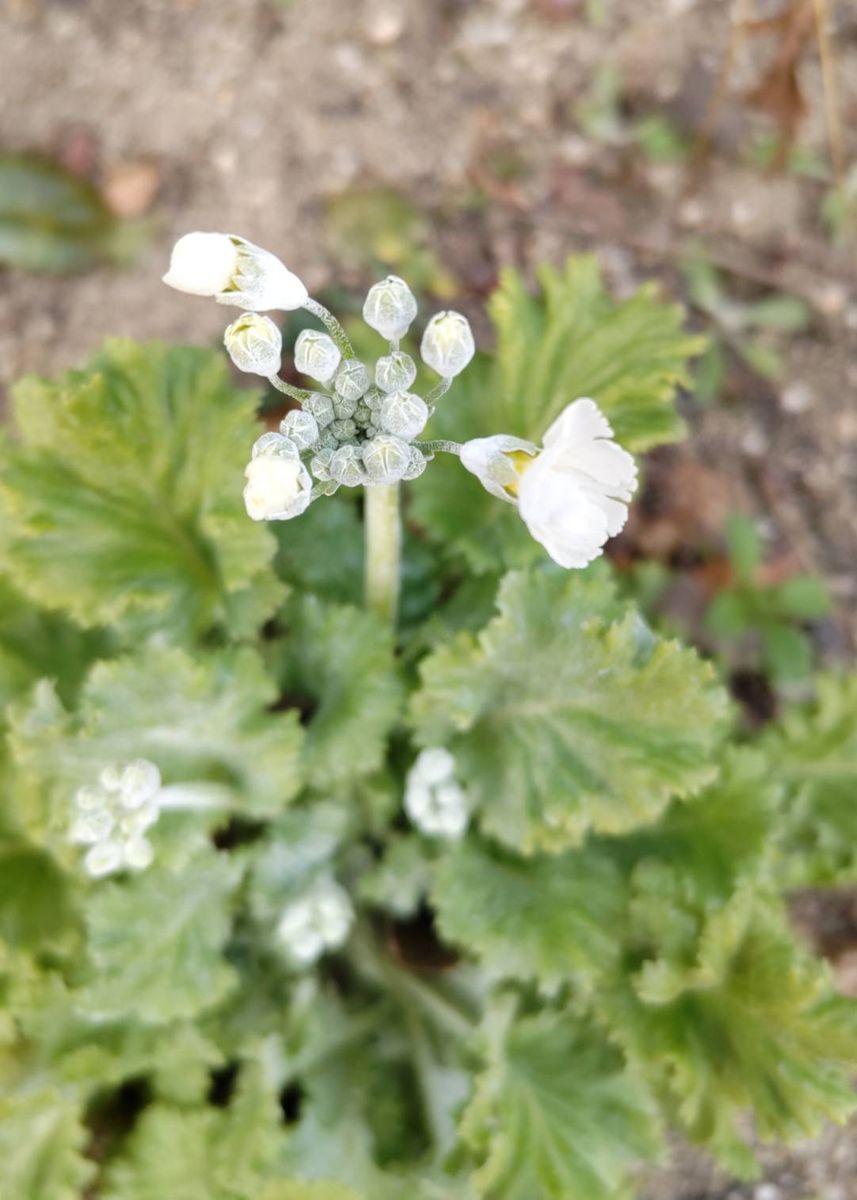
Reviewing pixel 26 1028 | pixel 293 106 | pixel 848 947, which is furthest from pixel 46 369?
pixel 848 947

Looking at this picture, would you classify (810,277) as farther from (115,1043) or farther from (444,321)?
(115,1043)

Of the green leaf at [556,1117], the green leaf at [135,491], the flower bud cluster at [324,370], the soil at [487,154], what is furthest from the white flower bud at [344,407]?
the soil at [487,154]

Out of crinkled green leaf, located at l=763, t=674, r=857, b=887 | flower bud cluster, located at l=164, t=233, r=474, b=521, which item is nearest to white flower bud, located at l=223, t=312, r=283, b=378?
flower bud cluster, located at l=164, t=233, r=474, b=521

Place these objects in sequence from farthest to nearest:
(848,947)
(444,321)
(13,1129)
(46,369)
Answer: (46,369) → (848,947) → (13,1129) → (444,321)

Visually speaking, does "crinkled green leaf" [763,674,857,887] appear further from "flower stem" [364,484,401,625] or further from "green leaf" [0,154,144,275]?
"green leaf" [0,154,144,275]

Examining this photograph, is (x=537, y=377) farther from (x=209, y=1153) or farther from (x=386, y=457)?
(x=209, y=1153)

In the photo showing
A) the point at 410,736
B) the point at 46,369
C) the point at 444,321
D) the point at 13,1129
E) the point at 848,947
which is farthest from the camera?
the point at 46,369
